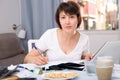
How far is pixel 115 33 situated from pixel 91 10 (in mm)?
536

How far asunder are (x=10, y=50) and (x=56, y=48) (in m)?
1.68

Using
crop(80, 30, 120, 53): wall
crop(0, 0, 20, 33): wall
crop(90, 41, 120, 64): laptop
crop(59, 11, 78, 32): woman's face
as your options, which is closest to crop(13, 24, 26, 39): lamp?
crop(0, 0, 20, 33): wall

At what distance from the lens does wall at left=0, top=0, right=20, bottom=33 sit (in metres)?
3.94

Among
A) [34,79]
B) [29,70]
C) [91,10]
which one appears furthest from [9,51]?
[34,79]

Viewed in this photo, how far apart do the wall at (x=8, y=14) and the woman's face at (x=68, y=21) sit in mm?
2143

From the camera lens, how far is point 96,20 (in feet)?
12.8

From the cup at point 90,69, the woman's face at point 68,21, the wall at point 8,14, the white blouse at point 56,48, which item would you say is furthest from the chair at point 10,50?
the cup at point 90,69

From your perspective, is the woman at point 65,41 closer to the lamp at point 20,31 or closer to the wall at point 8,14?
the lamp at point 20,31

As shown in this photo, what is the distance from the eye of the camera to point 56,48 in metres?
2.01

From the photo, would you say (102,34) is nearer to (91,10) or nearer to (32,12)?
(91,10)

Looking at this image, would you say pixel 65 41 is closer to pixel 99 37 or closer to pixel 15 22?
pixel 99 37

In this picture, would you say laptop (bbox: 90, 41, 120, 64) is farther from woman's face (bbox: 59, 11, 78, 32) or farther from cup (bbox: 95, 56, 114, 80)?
woman's face (bbox: 59, 11, 78, 32)

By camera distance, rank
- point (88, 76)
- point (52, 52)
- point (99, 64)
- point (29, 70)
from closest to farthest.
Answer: point (99, 64) < point (88, 76) < point (29, 70) < point (52, 52)

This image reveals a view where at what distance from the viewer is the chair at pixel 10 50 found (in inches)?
132
